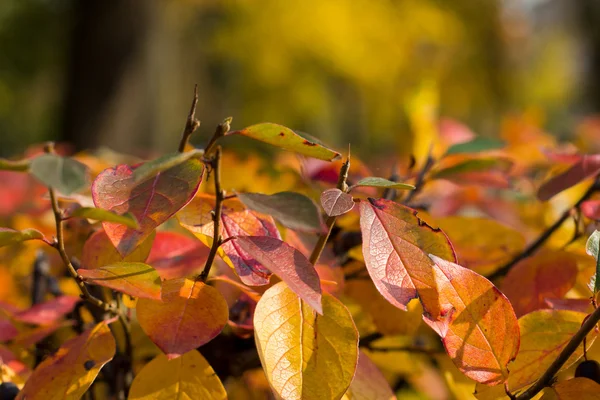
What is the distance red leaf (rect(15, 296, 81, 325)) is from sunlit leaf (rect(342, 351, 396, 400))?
27 centimetres

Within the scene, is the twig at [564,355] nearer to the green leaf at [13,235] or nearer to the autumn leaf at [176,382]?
the autumn leaf at [176,382]

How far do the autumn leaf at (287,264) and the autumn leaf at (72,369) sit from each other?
0.45ft

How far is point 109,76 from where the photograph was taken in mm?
3900

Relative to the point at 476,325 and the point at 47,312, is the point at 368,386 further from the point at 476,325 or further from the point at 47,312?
the point at 47,312

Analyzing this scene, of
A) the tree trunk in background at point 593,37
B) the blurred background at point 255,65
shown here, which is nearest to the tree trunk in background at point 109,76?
the blurred background at point 255,65

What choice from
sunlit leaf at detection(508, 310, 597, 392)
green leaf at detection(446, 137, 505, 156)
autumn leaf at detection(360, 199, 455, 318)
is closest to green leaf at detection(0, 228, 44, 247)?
autumn leaf at detection(360, 199, 455, 318)

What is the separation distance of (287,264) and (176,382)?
13 centimetres

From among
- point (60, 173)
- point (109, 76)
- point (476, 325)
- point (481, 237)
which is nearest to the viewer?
point (60, 173)

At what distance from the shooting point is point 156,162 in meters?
0.34

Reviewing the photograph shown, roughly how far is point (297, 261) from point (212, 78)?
9.98m

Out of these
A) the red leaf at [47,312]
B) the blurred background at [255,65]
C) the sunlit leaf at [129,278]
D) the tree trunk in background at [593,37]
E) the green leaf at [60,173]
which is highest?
the green leaf at [60,173]

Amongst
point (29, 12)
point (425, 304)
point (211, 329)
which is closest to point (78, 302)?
point (211, 329)

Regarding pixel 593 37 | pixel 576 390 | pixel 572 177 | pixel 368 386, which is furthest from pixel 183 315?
pixel 593 37

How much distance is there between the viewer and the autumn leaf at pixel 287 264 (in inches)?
14.7
